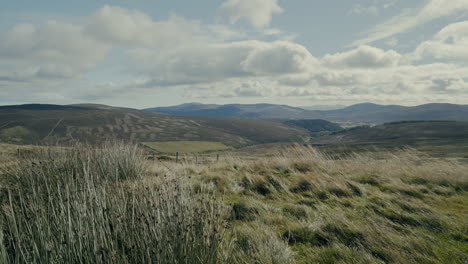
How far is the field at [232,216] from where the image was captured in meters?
2.70

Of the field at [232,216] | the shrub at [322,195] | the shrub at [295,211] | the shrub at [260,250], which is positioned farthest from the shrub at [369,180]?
the shrub at [260,250]

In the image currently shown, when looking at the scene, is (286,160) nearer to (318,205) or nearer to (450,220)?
(318,205)

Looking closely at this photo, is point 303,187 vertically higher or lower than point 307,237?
lower

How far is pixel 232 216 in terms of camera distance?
5.29 metres

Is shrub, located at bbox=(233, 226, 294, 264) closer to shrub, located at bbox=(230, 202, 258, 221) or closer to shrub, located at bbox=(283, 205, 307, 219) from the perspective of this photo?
shrub, located at bbox=(230, 202, 258, 221)

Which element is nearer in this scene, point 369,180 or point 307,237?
→ point 307,237

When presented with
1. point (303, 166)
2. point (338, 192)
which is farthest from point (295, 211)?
point (303, 166)

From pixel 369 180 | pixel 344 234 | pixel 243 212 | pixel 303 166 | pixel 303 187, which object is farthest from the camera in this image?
pixel 303 166

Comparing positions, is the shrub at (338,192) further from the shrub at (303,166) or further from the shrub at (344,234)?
the shrub at (303,166)

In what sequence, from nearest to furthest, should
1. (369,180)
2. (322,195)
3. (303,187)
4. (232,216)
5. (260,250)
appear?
1. (260,250)
2. (232,216)
3. (322,195)
4. (303,187)
5. (369,180)

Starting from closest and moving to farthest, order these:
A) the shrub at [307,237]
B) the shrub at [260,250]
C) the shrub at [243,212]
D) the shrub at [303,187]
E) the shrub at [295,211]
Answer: the shrub at [260,250] < the shrub at [307,237] < the shrub at [243,212] < the shrub at [295,211] < the shrub at [303,187]

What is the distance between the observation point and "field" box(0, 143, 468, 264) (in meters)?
2.70

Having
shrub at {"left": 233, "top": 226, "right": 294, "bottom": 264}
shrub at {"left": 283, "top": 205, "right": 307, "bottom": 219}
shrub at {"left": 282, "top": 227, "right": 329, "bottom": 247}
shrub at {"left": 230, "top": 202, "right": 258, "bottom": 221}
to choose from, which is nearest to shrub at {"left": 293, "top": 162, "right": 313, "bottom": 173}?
shrub at {"left": 283, "top": 205, "right": 307, "bottom": 219}

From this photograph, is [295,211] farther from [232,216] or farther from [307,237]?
[232,216]
